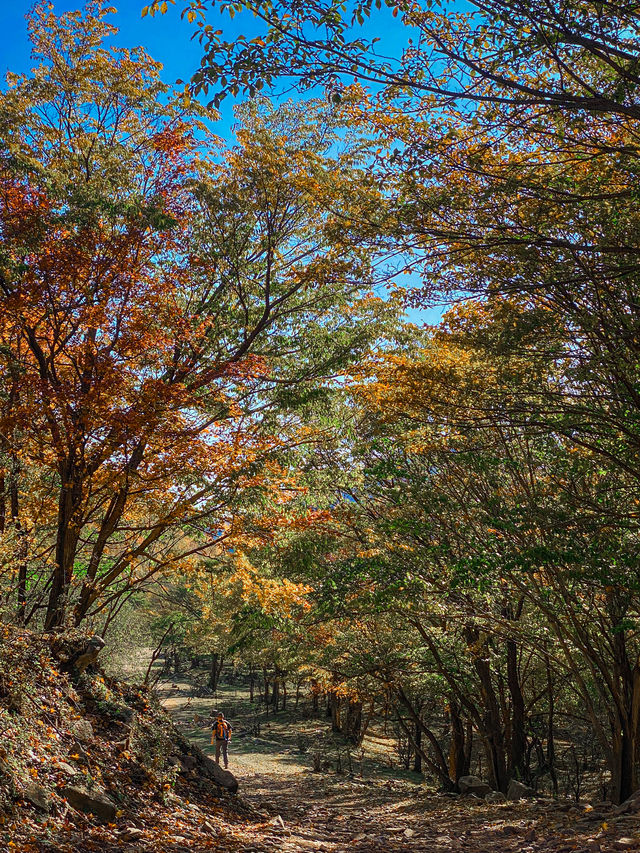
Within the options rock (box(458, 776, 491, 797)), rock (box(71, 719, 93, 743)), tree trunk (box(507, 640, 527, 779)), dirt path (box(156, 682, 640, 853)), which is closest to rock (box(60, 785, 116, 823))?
rock (box(71, 719, 93, 743))

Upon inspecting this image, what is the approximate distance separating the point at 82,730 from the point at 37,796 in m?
1.73

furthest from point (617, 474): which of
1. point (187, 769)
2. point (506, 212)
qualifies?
point (187, 769)

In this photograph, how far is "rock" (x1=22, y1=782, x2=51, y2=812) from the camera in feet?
18.7

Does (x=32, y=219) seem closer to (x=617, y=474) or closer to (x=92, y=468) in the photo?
(x=92, y=468)

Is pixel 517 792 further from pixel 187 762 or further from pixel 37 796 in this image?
pixel 37 796

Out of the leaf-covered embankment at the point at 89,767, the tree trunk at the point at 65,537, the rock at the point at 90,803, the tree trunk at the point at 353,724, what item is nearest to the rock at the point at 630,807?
the leaf-covered embankment at the point at 89,767

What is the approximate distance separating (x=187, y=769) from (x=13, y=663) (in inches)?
142

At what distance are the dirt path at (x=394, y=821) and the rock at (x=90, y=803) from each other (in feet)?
4.48

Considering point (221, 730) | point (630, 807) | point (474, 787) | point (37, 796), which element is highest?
point (37, 796)

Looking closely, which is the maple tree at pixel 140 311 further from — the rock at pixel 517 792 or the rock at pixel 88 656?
the rock at pixel 517 792

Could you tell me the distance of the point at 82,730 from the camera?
Result: 7523 mm

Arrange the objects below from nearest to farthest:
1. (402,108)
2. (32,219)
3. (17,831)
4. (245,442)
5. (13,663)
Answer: (17,831) < (402,108) < (13,663) < (32,219) < (245,442)

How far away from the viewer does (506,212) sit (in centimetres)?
661

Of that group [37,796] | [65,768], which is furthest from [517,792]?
[37,796]
